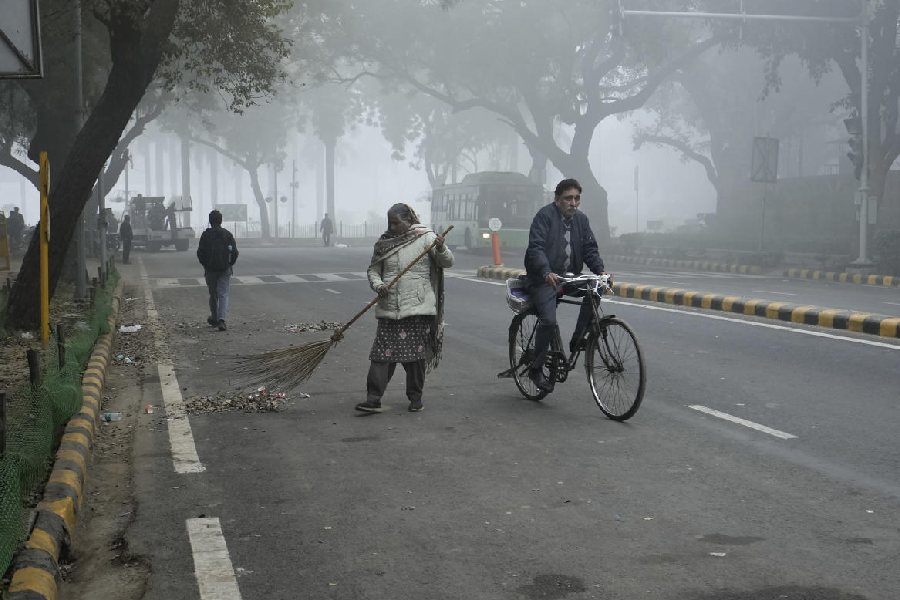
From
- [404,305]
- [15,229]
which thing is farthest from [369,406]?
[15,229]

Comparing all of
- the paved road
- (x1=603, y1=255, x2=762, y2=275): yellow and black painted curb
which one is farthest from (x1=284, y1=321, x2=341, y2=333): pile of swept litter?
(x1=603, y1=255, x2=762, y2=275): yellow and black painted curb

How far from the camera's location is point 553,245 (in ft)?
26.7

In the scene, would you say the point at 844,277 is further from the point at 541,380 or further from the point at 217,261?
the point at 541,380

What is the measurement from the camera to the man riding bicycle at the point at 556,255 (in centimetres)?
805

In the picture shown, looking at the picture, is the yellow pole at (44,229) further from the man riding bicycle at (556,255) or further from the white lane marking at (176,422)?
the man riding bicycle at (556,255)

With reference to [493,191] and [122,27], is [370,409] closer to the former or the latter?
[122,27]

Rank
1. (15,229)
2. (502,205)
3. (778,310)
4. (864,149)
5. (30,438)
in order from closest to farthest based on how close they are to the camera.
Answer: (30,438) → (778,310) → (864,149) → (502,205) → (15,229)

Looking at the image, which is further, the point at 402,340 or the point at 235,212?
the point at 235,212

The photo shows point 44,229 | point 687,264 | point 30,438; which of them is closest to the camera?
point 30,438

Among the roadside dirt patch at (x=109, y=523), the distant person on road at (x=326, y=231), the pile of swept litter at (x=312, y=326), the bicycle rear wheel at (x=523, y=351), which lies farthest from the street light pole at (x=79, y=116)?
the distant person on road at (x=326, y=231)

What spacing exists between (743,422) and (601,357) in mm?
1099

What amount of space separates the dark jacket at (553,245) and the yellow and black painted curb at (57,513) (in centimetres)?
335

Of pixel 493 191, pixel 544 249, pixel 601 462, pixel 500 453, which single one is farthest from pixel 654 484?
pixel 493 191

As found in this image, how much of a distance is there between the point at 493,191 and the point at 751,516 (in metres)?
33.5
